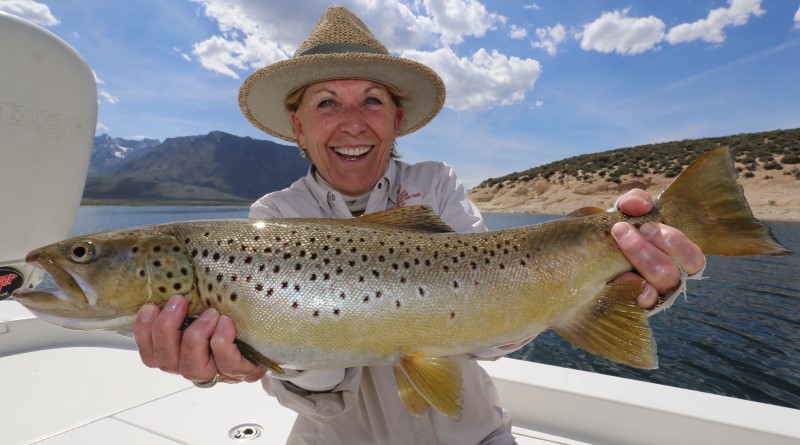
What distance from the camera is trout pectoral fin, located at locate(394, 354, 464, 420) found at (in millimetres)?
2457

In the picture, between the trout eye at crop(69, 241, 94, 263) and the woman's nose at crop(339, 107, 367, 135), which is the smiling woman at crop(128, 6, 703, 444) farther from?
the trout eye at crop(69, 241, 94, 263)

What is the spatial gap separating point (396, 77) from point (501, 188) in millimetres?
78839

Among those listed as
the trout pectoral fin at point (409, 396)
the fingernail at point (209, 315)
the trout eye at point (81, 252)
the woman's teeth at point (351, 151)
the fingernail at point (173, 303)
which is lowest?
the trout pectoral fin at point (409, 396)

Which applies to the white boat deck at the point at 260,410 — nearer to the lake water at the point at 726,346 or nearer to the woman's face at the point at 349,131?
the woman's face at the point at 349,131

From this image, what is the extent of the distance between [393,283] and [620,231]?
1.37 metres

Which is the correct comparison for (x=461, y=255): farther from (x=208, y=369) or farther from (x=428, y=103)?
(x=428, y=103)

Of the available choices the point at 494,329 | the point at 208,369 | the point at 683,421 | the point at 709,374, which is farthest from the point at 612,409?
the point at 709,374

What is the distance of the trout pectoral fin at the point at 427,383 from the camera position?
2.46 metres

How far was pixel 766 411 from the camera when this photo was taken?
3.66 metres

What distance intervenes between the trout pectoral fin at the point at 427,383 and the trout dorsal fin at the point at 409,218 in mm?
793

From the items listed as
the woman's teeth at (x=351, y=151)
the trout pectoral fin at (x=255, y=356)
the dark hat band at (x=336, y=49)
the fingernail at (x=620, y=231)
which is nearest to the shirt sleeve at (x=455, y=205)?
the woman's teeth at (x=351, y=151)

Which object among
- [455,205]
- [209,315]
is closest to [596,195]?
[455,205]

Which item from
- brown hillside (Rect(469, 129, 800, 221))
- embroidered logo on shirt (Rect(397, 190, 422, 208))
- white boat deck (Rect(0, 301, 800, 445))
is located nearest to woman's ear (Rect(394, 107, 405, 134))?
embroidered logo on shirt (Rect(397, 190, 422, 208))

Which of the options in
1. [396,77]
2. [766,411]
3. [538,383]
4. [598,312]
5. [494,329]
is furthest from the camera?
[538,383]
